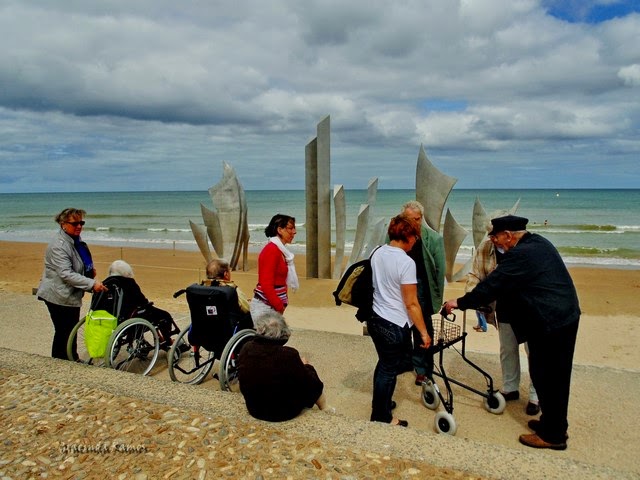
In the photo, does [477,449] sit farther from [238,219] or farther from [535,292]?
[238,219]

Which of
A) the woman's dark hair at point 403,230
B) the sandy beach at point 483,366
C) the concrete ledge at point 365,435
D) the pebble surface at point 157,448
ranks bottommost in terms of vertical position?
the sandy beach at point 483,366

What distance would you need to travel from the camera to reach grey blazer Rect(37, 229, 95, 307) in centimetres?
379

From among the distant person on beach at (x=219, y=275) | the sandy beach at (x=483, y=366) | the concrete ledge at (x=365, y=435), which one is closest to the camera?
the concrete ledge at (x=365, y=435)

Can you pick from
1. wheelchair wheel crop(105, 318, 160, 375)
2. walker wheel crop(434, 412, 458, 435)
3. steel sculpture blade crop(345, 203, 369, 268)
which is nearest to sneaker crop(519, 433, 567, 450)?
walker wheel crop(434, 412, 458, 435)

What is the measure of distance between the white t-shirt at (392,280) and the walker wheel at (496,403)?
957mm

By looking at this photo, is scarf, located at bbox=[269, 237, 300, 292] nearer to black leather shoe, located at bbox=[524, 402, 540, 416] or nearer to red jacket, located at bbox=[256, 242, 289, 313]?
red jacket, located at bbox=[256, 242, 289, 313]

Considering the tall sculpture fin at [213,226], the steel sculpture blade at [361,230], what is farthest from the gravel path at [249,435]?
the tall sculpture fin at [213,226]

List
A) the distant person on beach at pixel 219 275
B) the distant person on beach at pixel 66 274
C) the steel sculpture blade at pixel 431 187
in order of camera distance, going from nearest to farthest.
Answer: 1. the distant person on beach at pixel 219 275
2. the distant person on beach at pixel 66 274
3. the steel sculpture blade at pixel 431 187

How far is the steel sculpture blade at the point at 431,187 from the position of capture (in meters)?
7.96

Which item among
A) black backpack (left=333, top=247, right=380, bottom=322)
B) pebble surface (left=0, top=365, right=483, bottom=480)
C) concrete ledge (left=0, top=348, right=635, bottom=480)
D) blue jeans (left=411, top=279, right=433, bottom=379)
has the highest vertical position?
black backpack (left=333, top=247, right=380, bottom=322)

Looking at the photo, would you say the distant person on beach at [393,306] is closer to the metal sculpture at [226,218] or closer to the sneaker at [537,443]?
the sneaker at [537,443]

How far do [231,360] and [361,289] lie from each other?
118 centimetres

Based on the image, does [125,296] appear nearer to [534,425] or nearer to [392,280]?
[392,280]

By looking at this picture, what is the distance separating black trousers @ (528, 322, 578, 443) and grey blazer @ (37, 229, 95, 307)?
9.95ft
